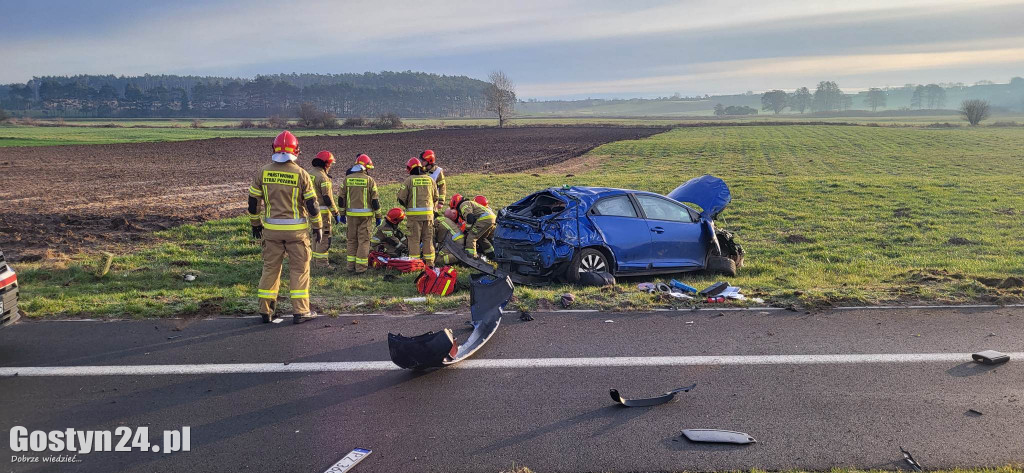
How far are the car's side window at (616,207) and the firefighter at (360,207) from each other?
3737 mm

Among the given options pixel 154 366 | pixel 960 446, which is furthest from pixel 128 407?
pixel 960 446

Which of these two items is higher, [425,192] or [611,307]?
[425,192]

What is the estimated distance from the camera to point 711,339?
22.3ft

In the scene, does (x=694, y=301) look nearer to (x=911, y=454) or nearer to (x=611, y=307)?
(x=611, y=307)

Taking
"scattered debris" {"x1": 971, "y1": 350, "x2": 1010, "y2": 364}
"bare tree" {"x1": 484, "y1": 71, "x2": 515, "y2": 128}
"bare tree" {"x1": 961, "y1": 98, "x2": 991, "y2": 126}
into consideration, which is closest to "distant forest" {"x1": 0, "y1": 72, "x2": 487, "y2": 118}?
"bare tree" {"x1": 484, "y1": 71, "x2": 515, "y2": 128}

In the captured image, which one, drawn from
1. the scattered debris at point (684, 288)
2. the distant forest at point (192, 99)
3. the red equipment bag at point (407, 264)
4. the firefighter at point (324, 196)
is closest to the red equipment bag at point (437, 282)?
the firefighter at point (324, 196)

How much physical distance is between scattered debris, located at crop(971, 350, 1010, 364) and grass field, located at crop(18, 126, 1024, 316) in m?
2.04

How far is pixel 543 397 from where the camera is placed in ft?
17.5

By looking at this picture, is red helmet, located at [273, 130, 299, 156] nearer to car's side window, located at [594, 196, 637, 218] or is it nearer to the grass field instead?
the grass field

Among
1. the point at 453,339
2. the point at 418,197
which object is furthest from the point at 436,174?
the point at 453,339

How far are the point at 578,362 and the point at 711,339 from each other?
5.18ft

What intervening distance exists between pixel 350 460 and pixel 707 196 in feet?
27.9

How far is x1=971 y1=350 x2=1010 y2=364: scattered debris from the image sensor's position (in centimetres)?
596

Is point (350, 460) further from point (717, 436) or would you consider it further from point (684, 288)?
point (684, 288)
